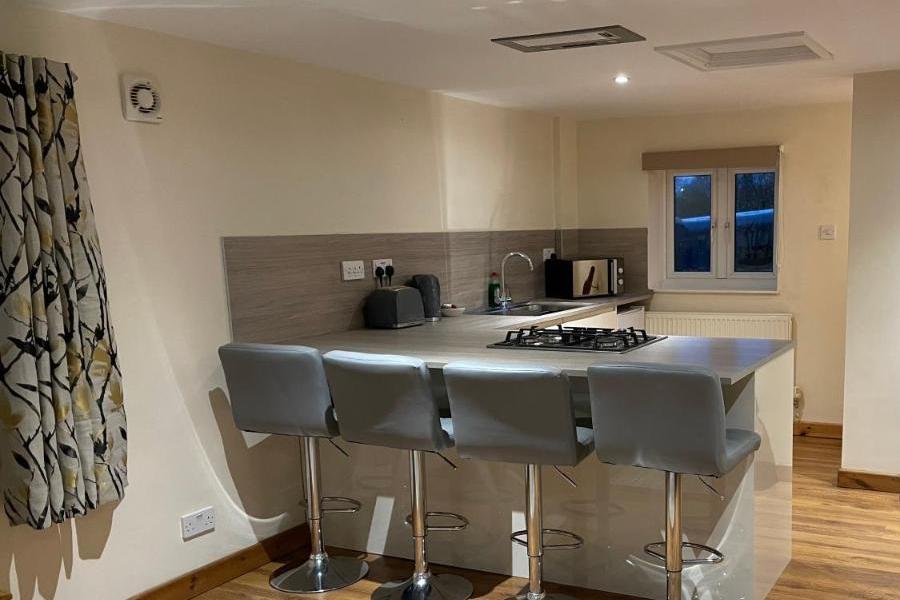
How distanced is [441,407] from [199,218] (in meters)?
1.21

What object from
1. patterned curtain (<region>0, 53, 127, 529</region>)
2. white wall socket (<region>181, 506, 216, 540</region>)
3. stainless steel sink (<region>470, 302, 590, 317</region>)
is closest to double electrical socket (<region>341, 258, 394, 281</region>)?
stainless steel sink (<region>470, 302, 590, 317</region>)

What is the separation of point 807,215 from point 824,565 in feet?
9.03

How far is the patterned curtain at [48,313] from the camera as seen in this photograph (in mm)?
2625

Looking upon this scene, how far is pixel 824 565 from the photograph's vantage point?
3588mm

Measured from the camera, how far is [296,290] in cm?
387

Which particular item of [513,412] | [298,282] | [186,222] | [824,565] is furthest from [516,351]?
[824,565]

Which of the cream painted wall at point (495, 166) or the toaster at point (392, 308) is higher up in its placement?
the cream painted wall at point (495, 166)

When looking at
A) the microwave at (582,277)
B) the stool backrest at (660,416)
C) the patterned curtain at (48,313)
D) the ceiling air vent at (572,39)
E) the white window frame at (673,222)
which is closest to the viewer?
the stool backrest at (660,416)

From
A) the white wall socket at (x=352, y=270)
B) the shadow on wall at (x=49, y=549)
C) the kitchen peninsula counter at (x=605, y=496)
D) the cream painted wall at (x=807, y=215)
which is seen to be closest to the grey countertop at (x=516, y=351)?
the kitchen peninsula counter at (x=605, y=496)

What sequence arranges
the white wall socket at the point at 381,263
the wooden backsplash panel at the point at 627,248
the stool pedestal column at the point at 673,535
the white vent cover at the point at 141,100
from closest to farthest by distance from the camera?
the stool pedestal column at the point at 673,535 < the white vent cover at the point at 141,100 < the white wall socket at the point at 381,263 < the wooden backsplash panel at the point at 627,248

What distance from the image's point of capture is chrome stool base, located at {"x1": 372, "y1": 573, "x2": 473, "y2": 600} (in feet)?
10.9

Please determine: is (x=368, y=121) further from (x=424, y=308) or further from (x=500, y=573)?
(x=500, y=573)

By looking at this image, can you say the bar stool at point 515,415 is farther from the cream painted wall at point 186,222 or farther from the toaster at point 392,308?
the toaster at point 392,308

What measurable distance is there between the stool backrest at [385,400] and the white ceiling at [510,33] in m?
1.18
